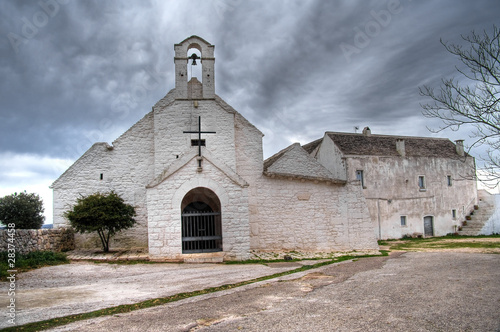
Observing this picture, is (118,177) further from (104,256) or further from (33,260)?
(33,260)

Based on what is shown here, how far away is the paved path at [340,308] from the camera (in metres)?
4.89

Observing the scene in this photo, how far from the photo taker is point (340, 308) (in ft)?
18.7

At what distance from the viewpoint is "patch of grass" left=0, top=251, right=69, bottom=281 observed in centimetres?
1124

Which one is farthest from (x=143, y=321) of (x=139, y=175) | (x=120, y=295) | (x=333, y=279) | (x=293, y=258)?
(x=139, y=175)

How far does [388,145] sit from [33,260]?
89.4 feet

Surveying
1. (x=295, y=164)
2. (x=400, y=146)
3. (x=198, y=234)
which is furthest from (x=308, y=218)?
(x=400, y=146)

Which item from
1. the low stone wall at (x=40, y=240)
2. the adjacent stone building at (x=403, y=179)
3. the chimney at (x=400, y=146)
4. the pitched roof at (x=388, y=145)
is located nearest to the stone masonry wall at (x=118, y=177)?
the low stone wall at (x=40, y=240)

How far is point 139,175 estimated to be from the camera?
691 inches

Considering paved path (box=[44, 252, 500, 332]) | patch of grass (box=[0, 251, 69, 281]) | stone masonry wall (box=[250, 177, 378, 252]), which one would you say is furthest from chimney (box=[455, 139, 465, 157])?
patch of grass (box=[0, 251, 69, 281])

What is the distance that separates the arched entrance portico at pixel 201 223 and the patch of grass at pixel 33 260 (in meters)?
4.41

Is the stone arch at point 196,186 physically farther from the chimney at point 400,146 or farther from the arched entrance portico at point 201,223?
the chimney at point 400,146

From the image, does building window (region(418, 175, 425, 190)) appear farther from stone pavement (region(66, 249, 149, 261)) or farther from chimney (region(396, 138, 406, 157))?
stone pavement (region(66, 249, 149, 261))

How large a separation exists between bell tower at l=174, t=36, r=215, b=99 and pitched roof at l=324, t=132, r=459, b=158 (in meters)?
14.1

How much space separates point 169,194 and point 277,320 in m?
8.71
